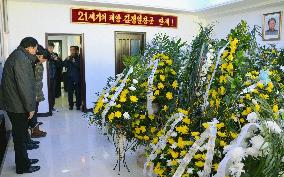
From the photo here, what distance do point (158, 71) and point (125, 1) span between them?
11.3 ft

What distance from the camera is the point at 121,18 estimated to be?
6168 mm

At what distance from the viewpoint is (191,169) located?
5.38 ft

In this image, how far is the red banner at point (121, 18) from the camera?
5.77 metres

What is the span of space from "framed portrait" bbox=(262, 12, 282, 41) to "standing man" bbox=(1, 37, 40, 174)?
4.82m

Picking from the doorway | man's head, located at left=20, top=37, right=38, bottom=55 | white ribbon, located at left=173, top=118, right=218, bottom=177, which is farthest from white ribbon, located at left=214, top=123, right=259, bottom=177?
the doorway

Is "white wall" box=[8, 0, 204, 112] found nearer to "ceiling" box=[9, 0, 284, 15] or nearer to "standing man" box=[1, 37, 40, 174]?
"ceiling" box=[9, 0, 284, 15]

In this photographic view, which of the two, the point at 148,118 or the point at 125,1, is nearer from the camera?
the point at 148,118

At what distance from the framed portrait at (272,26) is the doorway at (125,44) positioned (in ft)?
8.67

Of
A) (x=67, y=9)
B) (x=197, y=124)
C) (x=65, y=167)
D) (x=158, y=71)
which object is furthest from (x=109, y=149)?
(x=67, y=9)

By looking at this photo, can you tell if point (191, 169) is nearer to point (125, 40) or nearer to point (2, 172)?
point (2, 172)

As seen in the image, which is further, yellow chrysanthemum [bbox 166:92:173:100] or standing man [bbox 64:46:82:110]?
standing man [bbox 64:46:82:110]

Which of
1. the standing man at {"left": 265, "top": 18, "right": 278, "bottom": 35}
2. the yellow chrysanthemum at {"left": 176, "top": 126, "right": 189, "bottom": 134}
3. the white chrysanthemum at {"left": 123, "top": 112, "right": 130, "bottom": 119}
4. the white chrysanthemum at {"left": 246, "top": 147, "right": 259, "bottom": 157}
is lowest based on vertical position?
the white chrysanthemum at {"left": 123, "top": 112, "right": 130, "bottom": 119}

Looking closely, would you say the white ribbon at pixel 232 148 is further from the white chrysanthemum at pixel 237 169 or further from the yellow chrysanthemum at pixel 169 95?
the yellow chrysanthemum at pixel 169 95

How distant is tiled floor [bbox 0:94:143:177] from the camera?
2.98 meters
